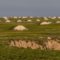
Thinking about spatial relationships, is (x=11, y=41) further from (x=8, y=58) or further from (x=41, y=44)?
(x=8, y=58)

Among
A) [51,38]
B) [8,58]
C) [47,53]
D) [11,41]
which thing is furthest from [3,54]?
[51,38]

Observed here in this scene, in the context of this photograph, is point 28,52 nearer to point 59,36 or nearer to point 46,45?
point 46,45

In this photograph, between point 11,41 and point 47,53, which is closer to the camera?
point 47,53

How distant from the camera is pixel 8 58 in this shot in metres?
23.8

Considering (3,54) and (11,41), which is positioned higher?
(3,54)

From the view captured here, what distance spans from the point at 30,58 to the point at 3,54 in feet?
9.16

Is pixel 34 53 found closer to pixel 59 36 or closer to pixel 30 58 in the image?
pixel 30 58

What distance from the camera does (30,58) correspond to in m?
23.7

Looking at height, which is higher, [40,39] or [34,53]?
[34,53]

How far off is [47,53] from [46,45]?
44.9 feet

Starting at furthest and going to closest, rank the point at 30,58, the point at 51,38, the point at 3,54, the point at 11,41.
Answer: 1. the point at 51,38
2. the point at 11,41
3. the point at 3,54
4. the point at 30,58

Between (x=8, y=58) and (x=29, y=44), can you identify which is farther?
(x=29, y=44)

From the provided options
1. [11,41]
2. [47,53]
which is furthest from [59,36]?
[47,53]

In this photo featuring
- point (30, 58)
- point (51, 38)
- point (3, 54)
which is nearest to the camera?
point (30, 58)
